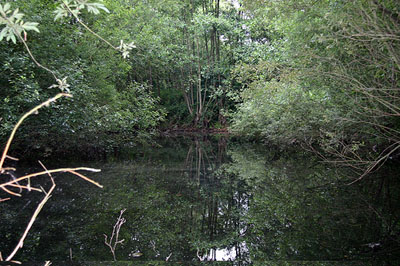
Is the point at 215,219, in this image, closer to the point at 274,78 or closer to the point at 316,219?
the point at 316,219

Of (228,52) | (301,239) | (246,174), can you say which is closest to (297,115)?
(246,174)

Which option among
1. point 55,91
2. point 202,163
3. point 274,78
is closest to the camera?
point 274,78

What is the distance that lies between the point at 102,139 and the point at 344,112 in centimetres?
725

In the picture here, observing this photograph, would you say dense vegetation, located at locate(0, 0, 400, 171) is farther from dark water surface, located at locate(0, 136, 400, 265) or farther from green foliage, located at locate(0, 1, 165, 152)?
dark water surface, located at locate(0, 136, 400, 265)

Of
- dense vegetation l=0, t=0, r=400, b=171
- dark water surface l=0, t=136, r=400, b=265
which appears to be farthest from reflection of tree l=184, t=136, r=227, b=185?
dense vegetation l=0, t=0, r=400, b=171

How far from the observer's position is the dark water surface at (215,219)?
3.60 m

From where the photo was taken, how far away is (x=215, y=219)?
491 centimetres

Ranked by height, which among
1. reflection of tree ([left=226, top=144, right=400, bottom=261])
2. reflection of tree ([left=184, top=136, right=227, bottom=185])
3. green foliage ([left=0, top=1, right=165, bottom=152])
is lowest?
reflection of tree ([left=226, top=144, right=400, bottom=261])

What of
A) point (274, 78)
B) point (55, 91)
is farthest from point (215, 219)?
point (55, 91)

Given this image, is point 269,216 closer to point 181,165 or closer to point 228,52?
point 181,165

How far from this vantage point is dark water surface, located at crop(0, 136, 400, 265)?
360 cm

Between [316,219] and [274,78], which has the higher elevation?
[274,78]

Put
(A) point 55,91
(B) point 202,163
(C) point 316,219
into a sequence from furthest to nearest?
(B) point 202,163 < (A) point 55,91 < (C) point 316,219

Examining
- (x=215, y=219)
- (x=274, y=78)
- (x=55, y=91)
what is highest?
(x=274, y=78)
